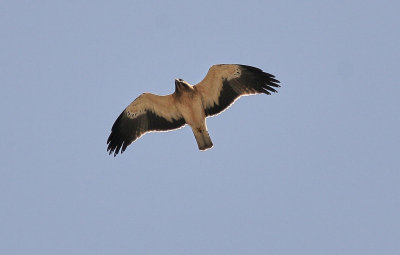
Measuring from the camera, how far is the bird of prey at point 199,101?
19.9 m

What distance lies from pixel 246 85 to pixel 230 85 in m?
0.46

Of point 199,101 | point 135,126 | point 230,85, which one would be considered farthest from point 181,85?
point 135,126

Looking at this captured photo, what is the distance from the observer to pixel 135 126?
20.7 m

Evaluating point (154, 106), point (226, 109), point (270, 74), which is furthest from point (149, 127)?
point (270, 74)

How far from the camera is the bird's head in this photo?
19414 millimetres

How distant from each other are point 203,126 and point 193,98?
0.87 meters

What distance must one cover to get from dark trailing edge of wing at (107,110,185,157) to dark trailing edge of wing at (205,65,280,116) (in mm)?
1367

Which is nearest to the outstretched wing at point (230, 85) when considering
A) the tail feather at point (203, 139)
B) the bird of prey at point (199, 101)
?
the bird of prey at point (199, 101)

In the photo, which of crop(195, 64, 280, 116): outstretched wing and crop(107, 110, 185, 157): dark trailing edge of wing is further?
crop(107, 110, 185, 157): dark trailing edge of wing

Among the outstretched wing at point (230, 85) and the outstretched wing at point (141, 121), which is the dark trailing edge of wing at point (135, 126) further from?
the outstretched wing at point (230, 85)

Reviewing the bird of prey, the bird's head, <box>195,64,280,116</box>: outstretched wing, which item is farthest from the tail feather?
the bird's head

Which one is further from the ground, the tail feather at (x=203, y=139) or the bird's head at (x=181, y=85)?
the bird's head at (x=181, y=85)

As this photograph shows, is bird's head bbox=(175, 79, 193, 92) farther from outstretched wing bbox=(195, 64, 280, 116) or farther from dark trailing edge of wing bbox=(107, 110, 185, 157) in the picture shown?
dark trailing edge of wing bbox=(107, 110, 185, 157)

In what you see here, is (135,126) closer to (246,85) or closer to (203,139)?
(203,139)
